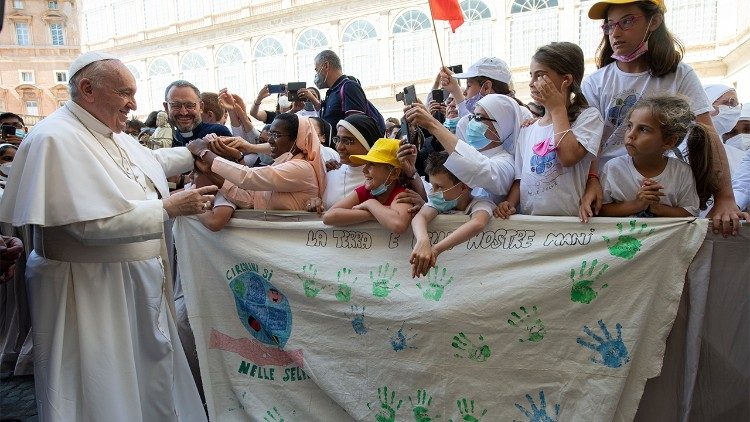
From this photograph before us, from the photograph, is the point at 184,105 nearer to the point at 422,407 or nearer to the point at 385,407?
the point at 385,407

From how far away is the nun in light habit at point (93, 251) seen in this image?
275cm

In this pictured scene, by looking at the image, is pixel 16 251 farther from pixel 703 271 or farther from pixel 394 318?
pixel 703 271

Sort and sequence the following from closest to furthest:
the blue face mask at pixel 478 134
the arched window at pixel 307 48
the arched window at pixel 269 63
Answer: the blue face mask at pixel 478 134
the arched window at pixel 307 48
the arched window at pixel 269 63

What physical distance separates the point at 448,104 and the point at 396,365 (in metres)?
2.52

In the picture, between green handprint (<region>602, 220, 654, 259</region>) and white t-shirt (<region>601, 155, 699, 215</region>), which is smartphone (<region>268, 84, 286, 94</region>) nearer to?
white t-shirt (<region>601, 155, 699, 215</region>)

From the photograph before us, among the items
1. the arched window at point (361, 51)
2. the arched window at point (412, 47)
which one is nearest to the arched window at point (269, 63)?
the arched window at point (361, 51)

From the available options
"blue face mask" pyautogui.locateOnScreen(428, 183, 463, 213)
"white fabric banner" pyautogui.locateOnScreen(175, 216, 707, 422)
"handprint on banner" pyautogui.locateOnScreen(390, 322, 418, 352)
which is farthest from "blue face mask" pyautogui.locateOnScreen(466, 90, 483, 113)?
"handprint on banner" pyautogui.locateOnScreen(390, 322, 418, 352)

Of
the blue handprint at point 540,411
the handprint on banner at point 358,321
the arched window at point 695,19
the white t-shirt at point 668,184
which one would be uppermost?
the arched window at point 695,19

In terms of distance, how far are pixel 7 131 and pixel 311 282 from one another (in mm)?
5660

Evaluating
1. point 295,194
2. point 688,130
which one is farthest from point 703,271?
point 295,194

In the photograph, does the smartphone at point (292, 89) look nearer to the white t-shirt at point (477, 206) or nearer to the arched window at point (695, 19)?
the white t-shirt at point (477, 206)

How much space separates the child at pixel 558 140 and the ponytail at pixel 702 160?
412 millimetres

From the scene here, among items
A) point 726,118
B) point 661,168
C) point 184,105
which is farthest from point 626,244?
point 184,105

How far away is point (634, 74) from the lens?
295 centimetres
